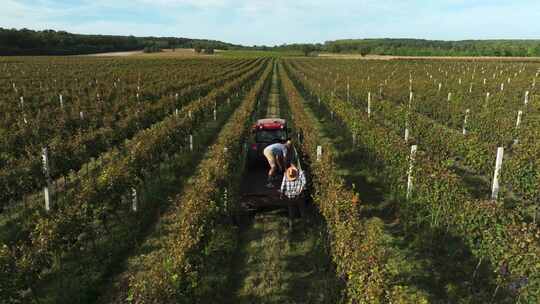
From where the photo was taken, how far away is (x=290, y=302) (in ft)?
21.5

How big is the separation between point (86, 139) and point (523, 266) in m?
11.6

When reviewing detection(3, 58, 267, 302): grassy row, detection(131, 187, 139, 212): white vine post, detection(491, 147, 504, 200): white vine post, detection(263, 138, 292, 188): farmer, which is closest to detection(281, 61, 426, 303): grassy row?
detection(263, 138, 292, 188): farmer

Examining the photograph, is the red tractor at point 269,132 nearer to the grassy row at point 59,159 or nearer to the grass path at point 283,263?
the grass path at point 283,263

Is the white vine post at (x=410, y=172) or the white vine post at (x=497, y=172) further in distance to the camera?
the white vine post at (x=410, y=172)

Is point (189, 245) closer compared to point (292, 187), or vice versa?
point (189, 245)

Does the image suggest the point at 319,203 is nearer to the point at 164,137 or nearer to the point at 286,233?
the point at 286,233

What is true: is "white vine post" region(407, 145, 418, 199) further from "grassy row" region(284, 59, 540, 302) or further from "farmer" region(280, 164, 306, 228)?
"farmer" region(280, 164, 306, 228)

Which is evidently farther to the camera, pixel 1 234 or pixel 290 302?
pixel 1 234

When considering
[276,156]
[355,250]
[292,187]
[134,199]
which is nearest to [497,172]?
[292,187]

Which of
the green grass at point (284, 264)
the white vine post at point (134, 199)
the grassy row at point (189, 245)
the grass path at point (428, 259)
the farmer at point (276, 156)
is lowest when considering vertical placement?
the green grass at point (284, 264)

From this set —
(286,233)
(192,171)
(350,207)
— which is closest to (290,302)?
(350,207)

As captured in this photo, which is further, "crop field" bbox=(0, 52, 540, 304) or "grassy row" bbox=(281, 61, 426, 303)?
"crop field" bbox=(0, 52, 540, 304)

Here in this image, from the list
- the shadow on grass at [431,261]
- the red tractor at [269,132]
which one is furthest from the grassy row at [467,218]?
the red tractor at [269,132]

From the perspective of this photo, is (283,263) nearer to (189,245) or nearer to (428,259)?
(189,245)
